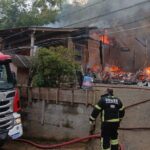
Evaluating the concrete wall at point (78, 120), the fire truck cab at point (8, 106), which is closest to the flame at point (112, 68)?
the concrete wall at point (78, 120)

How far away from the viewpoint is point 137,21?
3438 centimetres

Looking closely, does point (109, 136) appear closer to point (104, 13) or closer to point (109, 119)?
point (109, 119)

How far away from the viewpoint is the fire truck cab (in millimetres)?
9030

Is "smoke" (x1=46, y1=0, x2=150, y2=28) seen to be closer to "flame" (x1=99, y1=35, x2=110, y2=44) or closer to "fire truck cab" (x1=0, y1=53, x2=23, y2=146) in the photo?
"flame" (x1=99, y1=35, x2=110, y2=44)

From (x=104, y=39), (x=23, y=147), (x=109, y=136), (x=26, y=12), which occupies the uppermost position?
(x=26, y=12)

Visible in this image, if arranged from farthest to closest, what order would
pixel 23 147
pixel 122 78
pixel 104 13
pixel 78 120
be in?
pixel 104 13, pixel 122 78, pixel 78 120, pixel 23 147

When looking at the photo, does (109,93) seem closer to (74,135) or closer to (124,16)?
(74,135)

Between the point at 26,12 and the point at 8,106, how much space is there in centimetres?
2471

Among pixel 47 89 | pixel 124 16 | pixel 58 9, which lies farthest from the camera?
pixel 124 16

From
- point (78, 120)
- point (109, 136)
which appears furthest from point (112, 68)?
point (109, 136)

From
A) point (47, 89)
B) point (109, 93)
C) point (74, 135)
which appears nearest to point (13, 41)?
point (47, 89)

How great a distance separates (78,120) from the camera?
36.2 ft

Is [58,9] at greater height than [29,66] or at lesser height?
greater

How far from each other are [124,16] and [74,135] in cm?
2742
